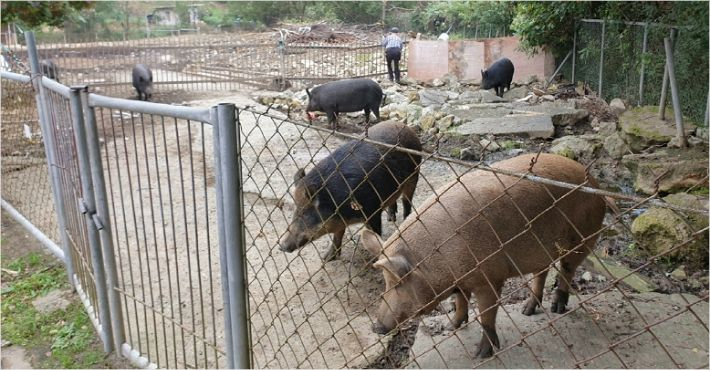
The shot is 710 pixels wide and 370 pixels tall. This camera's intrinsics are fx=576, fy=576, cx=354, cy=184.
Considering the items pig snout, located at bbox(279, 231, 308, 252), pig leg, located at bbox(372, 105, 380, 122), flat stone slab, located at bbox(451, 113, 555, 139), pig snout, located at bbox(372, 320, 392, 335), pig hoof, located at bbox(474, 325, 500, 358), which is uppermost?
pig snout, located at bbox(372, 320, 392, 335)

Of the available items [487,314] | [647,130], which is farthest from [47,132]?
Result: [647,130]

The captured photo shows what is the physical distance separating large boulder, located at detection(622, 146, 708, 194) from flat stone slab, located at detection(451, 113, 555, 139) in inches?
88.4

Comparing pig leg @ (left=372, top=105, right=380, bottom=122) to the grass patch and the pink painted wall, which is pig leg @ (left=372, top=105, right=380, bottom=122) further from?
the grass patch

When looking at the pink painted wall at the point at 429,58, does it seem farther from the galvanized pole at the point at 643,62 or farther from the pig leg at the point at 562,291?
the pig leg at the point at 562,291

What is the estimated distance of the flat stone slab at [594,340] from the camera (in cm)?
294

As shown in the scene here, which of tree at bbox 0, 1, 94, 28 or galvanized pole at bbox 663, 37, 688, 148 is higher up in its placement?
tree at bbox 0, 1, 94, 28

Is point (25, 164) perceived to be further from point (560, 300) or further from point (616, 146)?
point (616, 146)

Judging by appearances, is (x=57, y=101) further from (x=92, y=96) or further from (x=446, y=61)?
(x=446, y=61)

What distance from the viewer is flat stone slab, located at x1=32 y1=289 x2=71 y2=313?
4328 mm

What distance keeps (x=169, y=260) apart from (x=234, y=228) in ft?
9.88

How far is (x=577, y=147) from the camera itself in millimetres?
7789

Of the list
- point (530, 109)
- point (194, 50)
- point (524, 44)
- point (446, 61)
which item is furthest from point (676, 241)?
point (194, 50)

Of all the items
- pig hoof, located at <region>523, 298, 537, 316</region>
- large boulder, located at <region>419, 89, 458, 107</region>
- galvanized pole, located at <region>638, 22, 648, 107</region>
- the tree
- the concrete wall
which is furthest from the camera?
the concrete wall

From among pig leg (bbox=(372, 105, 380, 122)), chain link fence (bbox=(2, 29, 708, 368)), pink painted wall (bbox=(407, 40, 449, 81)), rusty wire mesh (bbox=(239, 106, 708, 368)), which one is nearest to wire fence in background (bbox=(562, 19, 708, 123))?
pink painted wall (bbox=(407, 40, 449, 81))
